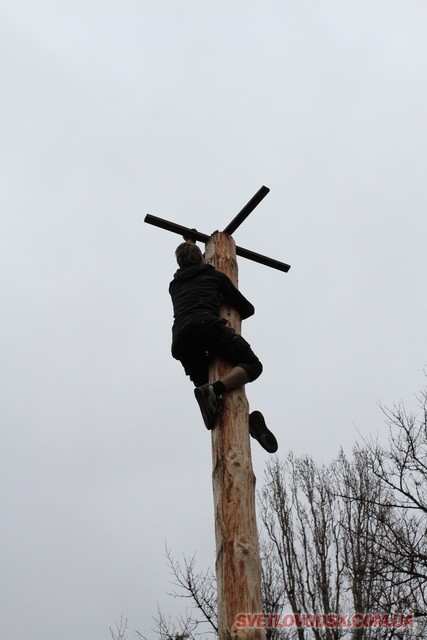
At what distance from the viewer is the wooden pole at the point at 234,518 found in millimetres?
2980

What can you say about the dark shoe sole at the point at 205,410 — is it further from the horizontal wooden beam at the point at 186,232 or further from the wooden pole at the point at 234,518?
the horizontal wooden beam at the point at 186,232

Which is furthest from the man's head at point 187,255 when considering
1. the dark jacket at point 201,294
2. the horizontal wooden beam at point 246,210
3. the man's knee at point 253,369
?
the man's knee at point 253,369

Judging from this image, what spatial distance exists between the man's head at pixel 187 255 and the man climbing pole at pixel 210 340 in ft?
0.44

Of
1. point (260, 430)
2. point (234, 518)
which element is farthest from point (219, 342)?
point (234, 518)

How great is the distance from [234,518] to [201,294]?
1.64 m

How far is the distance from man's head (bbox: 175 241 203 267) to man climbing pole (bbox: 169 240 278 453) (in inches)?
5.3

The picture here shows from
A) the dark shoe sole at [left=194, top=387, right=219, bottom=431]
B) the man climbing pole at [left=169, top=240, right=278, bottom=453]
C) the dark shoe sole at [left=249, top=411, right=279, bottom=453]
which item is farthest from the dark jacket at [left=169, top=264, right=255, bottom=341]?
the dark shoe sole at [left=249, top=411, right=279, bottom=453]

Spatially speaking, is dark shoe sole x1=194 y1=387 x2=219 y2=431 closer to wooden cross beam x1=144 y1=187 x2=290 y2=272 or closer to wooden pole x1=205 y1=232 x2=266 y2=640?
wooden pole x1=205 y1=232 x2=266 y2=640

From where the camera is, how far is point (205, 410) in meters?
3.69

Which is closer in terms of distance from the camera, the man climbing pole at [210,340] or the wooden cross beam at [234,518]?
the wooden cross beam at [234,518]

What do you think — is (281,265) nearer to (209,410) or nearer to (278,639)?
(209,410)

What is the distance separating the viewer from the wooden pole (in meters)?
2.98

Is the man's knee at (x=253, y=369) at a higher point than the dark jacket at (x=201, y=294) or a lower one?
lower

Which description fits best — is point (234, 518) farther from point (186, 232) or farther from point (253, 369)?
point (186, 232)
